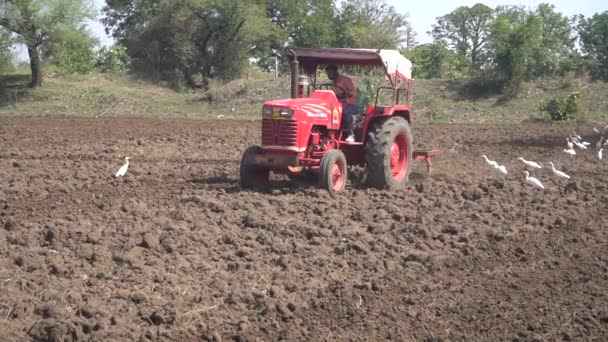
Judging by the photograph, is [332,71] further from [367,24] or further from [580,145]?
[367,24]

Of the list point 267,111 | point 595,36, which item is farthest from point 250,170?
point 595,36

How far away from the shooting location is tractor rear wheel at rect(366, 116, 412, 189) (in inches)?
454

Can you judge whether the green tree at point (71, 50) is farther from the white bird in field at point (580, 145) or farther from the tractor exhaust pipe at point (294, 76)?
the tractor exhaust pipe at point (294, 76)

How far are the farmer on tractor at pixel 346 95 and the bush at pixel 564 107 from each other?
16791mm

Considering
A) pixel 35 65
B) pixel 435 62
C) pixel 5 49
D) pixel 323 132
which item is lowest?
pixel 35 65

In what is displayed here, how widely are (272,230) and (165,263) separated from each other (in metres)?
1.55

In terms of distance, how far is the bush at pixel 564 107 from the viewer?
27.0 meters

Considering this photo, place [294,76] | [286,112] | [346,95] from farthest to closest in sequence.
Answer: [346,95], [294,76], [286,112]

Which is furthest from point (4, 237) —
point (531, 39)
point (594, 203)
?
point (531, 39)

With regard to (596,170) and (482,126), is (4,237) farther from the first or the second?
(482,126)

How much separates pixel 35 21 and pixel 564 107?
20.3 m

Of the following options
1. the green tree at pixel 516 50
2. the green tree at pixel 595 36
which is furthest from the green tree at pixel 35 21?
the green tree at pixel 595 36

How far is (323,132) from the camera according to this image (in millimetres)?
11586

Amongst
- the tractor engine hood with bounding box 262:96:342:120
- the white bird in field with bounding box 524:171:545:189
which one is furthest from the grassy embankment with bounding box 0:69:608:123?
the tractor engine hood with bounding box 262:96:342:120
